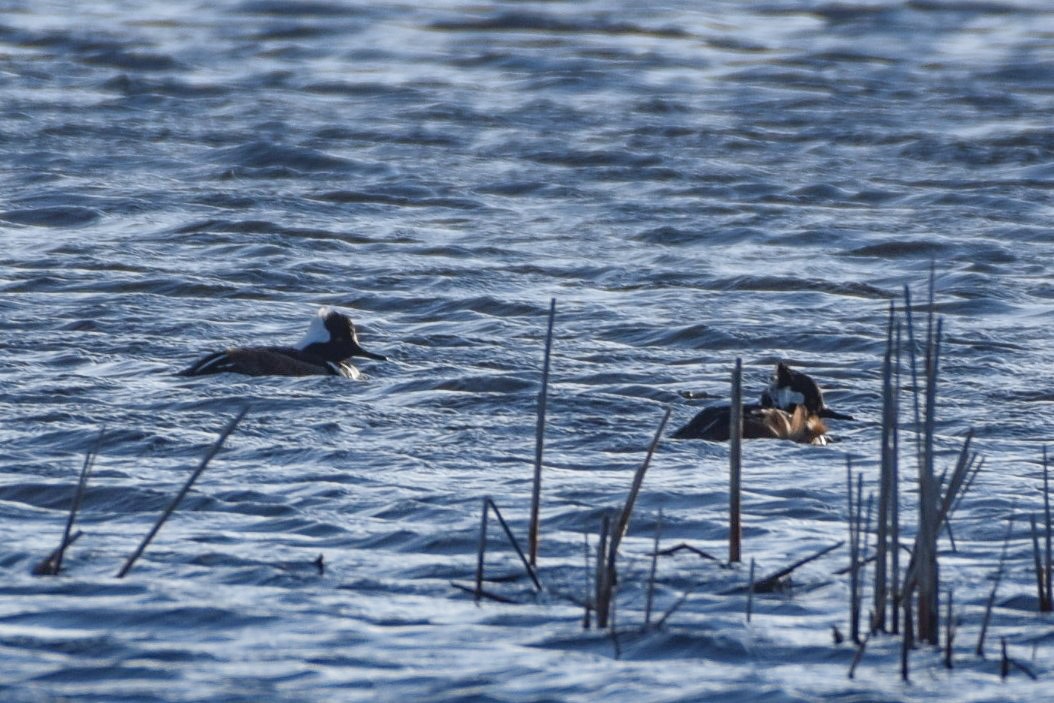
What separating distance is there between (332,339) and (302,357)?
0.76 feet

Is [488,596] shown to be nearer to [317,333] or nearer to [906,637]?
[906,637]

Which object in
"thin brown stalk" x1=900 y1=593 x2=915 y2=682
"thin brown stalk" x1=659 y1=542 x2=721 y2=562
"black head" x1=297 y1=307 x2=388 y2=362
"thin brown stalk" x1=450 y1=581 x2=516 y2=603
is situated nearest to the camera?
"thin brown stalk" x1=900 y1=593 x2=915 y2=682

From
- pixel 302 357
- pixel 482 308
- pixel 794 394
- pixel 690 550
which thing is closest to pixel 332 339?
pixel 302 357

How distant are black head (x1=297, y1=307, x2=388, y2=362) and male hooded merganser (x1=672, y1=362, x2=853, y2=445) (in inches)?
87.8

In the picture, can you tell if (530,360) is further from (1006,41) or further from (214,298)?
(1006,41)

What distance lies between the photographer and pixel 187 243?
46.4 ft

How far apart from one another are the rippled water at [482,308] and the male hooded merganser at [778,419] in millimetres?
190

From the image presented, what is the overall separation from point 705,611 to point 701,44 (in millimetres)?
19636

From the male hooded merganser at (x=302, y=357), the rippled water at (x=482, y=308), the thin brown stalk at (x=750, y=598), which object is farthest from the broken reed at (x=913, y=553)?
the male hooded merganser at (x=302, y=357)

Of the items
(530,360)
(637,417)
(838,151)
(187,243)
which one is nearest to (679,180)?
(838,151)

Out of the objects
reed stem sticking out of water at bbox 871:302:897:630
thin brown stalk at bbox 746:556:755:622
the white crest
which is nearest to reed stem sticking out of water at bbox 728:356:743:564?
thin brown stalk at bbox 746:556:755:622

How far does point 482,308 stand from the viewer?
12219mm

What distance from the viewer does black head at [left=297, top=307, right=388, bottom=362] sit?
10.4 metres

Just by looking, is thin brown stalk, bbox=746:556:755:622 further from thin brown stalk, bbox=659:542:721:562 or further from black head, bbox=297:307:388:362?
black head, bbox=297:307:388:362
